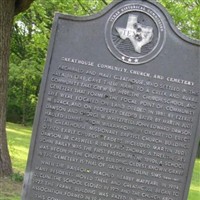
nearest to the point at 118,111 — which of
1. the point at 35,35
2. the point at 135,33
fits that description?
the point at 135,33

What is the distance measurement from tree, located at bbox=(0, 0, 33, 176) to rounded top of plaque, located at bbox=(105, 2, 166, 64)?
5240 millimetres

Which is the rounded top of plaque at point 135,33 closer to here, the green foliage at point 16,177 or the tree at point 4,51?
the tree at point 4,51

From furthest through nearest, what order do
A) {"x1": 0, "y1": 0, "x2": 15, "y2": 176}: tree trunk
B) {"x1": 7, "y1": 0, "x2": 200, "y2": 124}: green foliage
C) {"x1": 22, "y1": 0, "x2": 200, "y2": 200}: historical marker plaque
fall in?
{"x1": 7, "y1": 0, "x2": 200, "y2": 124}: green foliage, {"x1": 0, "y1": 0, "x2": 15, "y2": 176}: tree trunk, {"x1": 22, "y1": 0, "x2": 200, "y2": 200}: historical marker plaque

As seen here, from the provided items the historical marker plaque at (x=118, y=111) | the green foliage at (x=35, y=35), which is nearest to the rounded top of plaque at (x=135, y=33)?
the historical marker plaque at (x=118, y=111)

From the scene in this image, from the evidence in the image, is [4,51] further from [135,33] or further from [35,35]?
[135,33]

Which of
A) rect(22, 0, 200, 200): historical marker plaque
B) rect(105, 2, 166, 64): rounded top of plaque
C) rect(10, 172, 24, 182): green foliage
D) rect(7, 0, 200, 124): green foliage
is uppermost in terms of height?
rect(7, 0, 200, 124): green foliage

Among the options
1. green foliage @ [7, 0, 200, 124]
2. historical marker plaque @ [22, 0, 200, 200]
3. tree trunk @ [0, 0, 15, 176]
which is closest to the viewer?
historical marker plaque @ [22, 0, 200, 200]

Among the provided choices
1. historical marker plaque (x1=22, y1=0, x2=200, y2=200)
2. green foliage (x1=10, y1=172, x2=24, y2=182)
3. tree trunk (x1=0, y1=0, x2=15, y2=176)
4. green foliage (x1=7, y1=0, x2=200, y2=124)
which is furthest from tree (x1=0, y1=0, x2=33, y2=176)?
historical marker plaque (x1=22, y1=0, x2=200, y2=200)

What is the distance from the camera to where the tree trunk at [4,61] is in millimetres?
10680

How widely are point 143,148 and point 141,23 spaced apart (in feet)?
4.32

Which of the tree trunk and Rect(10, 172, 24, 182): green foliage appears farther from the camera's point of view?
Rect(10, 172, 24, 182): green foliage

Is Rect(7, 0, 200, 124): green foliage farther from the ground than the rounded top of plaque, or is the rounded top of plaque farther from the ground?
Rect(7, 0, 200, 124): green foliage

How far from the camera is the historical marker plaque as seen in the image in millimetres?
5793

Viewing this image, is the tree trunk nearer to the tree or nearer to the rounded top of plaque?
the tree
